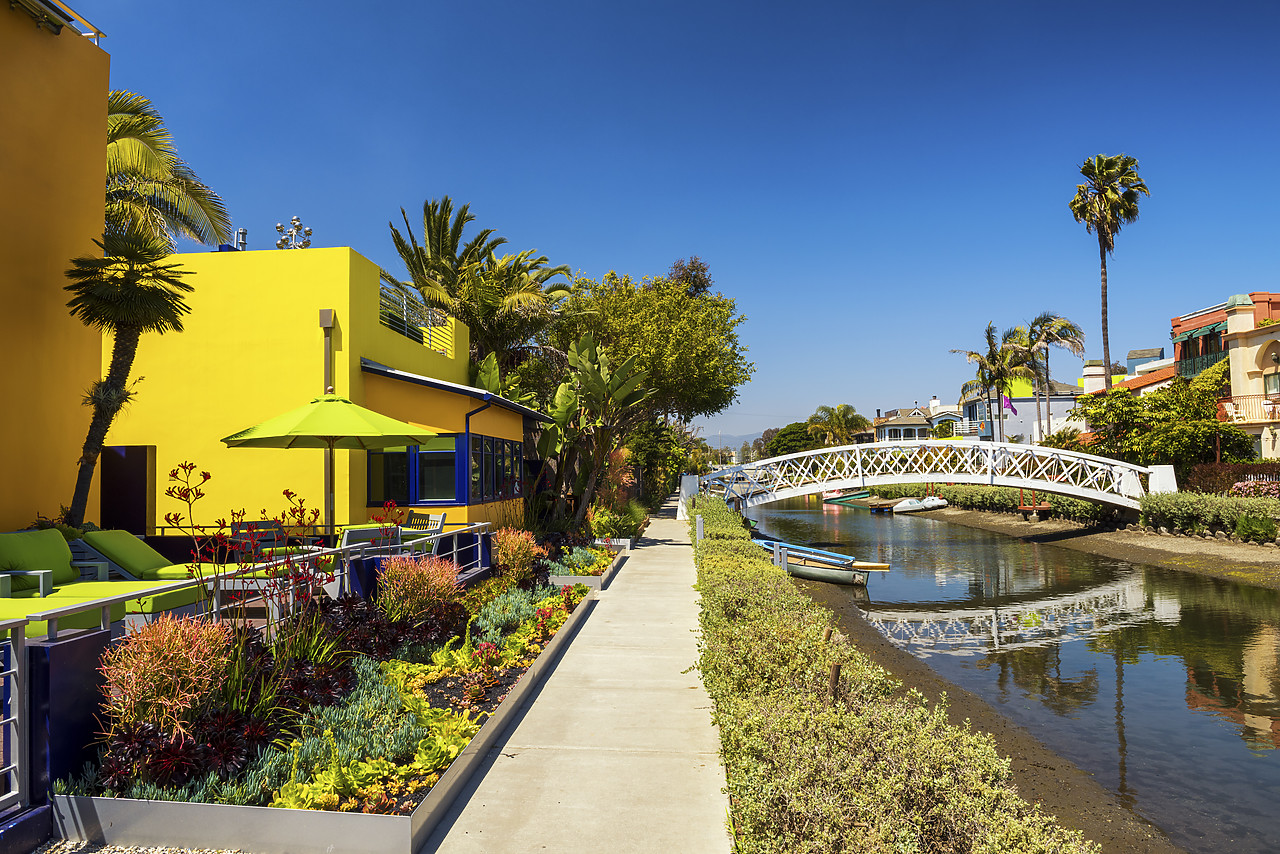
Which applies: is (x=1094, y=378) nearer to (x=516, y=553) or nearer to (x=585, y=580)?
(x=585, y=580)

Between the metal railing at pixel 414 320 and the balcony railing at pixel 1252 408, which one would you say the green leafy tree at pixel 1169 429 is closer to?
the balcony railing at pixel 1252 408

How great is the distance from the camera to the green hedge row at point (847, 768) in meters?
3.18

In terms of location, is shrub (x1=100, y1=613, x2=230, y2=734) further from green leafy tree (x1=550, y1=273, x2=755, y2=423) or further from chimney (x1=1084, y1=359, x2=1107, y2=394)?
chimney (x1=1084, y1=359, x2=1107, y2=394)

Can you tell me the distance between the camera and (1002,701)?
1037cm

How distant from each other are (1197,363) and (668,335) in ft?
99.8

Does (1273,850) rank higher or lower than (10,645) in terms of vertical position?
lower

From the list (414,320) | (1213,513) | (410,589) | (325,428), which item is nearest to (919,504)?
(1213,513)

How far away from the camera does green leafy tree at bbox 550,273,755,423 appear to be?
26.4 meters

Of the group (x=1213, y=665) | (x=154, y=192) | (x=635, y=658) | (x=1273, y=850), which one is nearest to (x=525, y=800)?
(x=635, y=658)

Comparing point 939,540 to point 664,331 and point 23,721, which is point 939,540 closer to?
point 664,331

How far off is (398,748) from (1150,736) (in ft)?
30.5

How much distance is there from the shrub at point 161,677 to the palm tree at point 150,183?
1336 cm

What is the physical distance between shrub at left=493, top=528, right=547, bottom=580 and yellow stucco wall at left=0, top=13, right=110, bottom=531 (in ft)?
20.6

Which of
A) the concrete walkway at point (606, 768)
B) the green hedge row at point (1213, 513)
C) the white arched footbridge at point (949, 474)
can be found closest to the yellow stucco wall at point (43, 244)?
the concrete walkway at point (606, 768)
